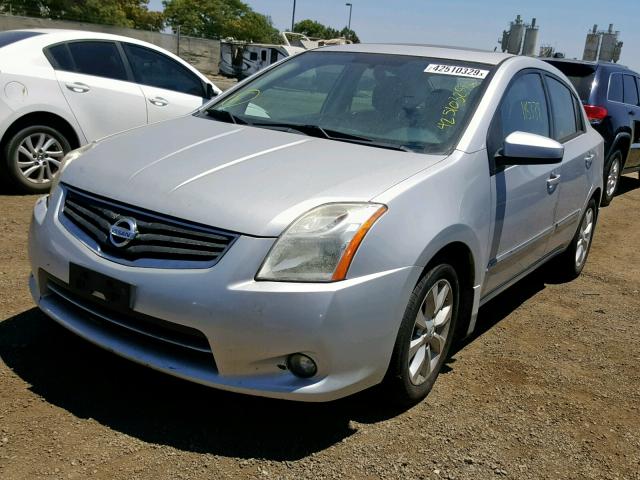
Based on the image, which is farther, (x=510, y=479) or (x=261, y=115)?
(x=261, y=115)

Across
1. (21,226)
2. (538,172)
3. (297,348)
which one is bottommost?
(21,226)

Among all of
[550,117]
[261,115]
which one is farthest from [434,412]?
[550,117]

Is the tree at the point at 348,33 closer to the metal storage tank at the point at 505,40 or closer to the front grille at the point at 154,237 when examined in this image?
the metal storage tank at the point at 505,40

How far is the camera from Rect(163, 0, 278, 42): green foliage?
67.5 m

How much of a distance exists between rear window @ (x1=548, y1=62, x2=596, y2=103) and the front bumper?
6.77m

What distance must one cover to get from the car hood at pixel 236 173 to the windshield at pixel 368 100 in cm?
20

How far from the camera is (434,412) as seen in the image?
319cm

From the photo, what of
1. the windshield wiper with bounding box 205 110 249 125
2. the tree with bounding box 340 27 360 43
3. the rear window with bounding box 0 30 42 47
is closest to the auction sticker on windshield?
the windshield wiper with bounding box 205 110 249 125

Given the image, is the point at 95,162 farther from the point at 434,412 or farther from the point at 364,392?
the point at 434,412

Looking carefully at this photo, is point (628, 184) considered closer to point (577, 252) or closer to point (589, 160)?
point (577, 252)

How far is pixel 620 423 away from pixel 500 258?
0.98 metres

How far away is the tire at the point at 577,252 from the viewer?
17.3 feet

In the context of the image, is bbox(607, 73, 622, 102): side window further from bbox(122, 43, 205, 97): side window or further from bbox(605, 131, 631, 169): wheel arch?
bbox(122, 43, 205, 97): side window

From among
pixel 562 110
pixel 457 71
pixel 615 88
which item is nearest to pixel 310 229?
pixel 457 71
